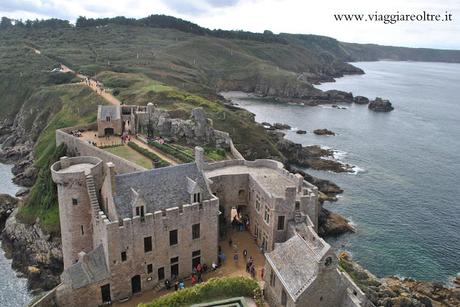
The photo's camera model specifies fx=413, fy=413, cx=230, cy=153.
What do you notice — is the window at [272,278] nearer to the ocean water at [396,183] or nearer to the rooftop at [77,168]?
the rooftop at [77,168]

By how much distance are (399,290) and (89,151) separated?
148ft

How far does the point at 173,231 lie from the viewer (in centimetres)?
3825

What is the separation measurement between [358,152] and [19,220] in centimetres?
8182

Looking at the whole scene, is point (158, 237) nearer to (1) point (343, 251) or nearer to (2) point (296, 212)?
(2) point (296, 212)

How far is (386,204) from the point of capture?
77312 mm

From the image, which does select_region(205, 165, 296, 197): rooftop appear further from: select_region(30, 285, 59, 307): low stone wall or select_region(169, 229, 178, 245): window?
select_region(30, 285, 59, 307): low stone wall

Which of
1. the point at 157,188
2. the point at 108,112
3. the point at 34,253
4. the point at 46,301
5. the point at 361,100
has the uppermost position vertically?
the point at 108,112

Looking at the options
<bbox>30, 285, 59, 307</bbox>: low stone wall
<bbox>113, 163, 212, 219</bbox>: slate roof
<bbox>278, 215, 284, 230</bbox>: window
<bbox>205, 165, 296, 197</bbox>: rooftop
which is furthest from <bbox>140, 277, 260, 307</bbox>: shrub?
<bbox>205, 165, 296, 197</bbox>: rooftop

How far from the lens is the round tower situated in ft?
132

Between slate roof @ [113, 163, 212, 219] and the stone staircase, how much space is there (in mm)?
2996

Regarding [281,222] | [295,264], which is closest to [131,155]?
[281,222]

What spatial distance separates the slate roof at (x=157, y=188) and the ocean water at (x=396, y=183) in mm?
31616

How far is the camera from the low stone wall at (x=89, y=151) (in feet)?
174

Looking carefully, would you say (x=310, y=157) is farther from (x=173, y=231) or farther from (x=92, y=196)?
(x=92, y=196)
